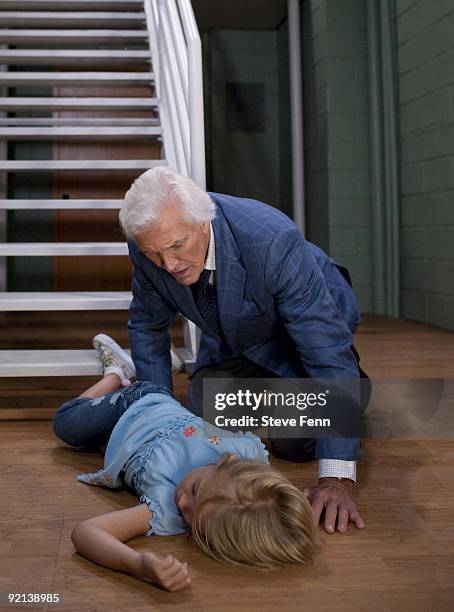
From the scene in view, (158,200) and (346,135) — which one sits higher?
(346,135)

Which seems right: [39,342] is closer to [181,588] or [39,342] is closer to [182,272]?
[182,272]

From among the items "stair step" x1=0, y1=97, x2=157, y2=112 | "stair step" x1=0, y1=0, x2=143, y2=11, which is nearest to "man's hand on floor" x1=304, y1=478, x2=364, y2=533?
"stair step" x1=0, y1=97, x2=157, y2=112

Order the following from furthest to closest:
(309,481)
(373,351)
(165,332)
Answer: (373,351)
(165,332)
(309,481)

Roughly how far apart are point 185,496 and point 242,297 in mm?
573

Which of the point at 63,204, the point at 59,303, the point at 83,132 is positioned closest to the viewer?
the point at 59,303

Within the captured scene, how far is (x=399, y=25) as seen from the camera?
5340mm

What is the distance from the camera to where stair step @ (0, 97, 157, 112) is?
413 centimetres

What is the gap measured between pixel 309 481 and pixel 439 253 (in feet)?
10.5

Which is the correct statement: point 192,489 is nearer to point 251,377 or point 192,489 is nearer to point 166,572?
point 166,572

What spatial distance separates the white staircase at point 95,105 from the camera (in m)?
2.78

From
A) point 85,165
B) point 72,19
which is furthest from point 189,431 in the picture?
point 72,19

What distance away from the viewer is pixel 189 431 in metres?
1.86

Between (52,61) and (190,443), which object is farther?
(52,61)

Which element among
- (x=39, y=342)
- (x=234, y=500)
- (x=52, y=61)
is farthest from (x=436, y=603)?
(x=52, y=61)
